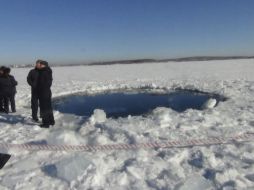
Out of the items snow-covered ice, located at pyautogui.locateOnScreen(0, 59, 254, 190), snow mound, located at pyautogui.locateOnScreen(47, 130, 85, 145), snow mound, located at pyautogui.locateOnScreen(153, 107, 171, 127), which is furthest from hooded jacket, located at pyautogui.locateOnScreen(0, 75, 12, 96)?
snow mound, located at pyautogui.locateOnScreen(153, 107, 171, 127)

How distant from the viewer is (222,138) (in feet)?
22.9

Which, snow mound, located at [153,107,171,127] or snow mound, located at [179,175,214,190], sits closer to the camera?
snow mound, located at [179,175,214,190]

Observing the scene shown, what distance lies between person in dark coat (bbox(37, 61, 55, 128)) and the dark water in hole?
2.81 meters

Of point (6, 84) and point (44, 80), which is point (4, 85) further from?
point (44, 80)

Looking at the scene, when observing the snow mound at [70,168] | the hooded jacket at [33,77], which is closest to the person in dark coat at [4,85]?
the hooded jacket at [33,77]

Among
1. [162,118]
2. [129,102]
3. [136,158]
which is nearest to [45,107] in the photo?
[162,118]

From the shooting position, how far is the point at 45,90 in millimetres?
8391

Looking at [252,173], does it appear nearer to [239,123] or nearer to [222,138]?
[222,138]

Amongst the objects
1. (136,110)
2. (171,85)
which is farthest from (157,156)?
(171,85)

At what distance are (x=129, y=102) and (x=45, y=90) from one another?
5.89 meters

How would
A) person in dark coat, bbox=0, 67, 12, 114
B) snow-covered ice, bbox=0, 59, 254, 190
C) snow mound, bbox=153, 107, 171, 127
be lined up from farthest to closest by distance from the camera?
person in dark coat, bbox=0, 67, 12, 114 < snow mound, bbox=153, 107, 171, 127 < snow-covered ice, bbox=0, 59, 254, 190

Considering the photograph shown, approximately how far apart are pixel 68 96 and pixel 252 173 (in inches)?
466

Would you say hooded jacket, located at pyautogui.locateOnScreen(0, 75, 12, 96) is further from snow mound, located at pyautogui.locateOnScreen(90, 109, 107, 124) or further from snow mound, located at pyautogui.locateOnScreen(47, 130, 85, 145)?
snow mound, located at pyautogui.locateOnScreen(47, 130, 85, 145)

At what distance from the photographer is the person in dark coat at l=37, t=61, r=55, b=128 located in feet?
27.3
